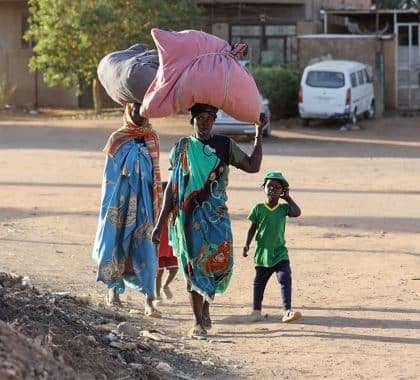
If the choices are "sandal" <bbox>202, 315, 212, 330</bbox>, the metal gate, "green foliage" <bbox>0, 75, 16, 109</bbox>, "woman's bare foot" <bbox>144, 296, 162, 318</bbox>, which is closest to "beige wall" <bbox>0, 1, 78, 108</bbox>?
"green foliage" <bbox>0, 75, 16, 109</bbox>

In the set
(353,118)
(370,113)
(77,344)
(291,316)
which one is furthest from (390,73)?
(77,344)

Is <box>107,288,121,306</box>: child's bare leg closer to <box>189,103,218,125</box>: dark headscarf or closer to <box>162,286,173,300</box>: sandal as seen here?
<box>162,286,173,300</box>: sandal

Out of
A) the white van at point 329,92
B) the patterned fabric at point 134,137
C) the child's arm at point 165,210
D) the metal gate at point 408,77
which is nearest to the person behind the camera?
the child's arm at point 165,210

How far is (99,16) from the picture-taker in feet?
95.9

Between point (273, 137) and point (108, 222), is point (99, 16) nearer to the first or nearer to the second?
point (273, 137)

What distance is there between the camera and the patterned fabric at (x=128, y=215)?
801 centimetres

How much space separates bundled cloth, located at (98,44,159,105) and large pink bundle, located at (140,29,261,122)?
643 mm

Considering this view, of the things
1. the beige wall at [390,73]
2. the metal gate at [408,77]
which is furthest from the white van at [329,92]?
the metal gate at [408,77]

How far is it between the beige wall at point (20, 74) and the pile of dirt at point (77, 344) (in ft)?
95.9

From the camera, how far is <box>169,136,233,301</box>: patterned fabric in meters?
7.00

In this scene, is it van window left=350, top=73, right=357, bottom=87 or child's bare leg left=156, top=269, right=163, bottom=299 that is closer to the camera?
child's bare leg left=156, top=269, right=163, bottom=299

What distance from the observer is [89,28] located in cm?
2939

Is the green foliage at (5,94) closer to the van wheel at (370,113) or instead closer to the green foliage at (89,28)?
the green foliage at (89,28)

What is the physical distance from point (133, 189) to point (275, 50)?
28.4 m
